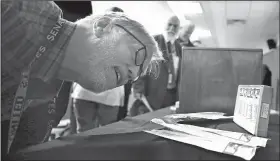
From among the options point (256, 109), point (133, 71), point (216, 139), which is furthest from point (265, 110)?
point (133, 71)

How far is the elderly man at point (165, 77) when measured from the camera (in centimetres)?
66

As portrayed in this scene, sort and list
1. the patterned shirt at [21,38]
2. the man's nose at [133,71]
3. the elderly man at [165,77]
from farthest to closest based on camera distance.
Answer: the elderly man at [165,77]
the man's nose at [133,71]
the patterned shirt at [21,38]

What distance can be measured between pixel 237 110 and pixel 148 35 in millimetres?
326

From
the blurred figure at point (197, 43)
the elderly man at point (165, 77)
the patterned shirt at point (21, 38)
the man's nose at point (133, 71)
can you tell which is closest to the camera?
the patterned shirt at point (21, 38)

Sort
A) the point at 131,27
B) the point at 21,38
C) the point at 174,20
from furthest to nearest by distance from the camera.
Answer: the point at 174,20 < the point at 131,27 < the point at 21,38

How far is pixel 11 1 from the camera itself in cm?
39

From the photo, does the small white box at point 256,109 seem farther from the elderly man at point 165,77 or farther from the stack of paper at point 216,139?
the elderly man at point 165,77

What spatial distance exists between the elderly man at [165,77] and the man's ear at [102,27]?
0.45 ft

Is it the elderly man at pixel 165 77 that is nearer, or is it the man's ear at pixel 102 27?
the man's ear at pixel 102 27

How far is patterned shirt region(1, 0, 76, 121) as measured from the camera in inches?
15.4

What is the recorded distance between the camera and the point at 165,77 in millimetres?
739

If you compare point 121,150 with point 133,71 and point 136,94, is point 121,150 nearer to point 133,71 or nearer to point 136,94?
point 133,71

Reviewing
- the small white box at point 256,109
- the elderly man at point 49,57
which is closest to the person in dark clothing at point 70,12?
the elderly man at point 49,57

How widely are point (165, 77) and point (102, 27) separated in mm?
304
